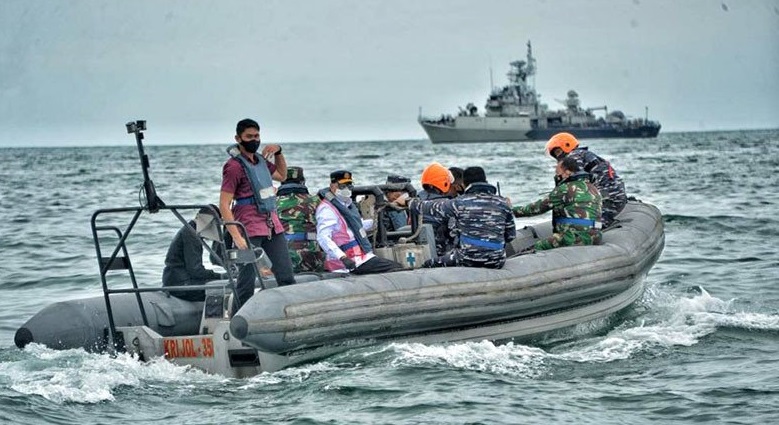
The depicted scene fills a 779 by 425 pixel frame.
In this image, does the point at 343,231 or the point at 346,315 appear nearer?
the point at 346,315

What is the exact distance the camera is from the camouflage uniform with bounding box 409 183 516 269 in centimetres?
1012

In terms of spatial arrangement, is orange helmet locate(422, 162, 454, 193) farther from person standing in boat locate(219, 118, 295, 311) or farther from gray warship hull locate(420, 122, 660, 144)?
gray warship hull locate(420, 122, 660, 144)

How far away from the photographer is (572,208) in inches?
446

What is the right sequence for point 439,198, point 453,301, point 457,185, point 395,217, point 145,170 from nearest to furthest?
point 145,170
point 453,301
point 439,198
point 457,185
point 395,217

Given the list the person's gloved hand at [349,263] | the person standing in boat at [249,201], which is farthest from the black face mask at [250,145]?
the person's gloved hand at [349,263]

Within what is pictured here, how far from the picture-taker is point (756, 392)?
8500 mm

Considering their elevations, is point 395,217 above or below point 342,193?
below

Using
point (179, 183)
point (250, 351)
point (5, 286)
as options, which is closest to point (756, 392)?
point (250, 351)

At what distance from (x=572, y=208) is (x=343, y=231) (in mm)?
2304

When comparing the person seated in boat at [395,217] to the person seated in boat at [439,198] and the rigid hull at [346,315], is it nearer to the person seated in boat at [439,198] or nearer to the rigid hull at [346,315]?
the person seated in boat at [439,198]

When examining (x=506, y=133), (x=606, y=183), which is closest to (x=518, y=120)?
(x=506, y=133)

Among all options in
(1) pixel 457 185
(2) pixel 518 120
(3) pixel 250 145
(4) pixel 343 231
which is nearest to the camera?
(3) pixel 250 145

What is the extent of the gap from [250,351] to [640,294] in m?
5.00

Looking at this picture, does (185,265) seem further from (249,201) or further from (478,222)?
(478,222)
